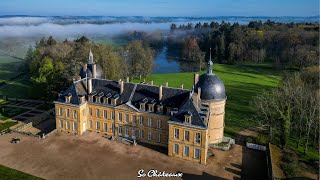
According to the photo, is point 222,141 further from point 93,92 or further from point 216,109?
Result: point 93,92

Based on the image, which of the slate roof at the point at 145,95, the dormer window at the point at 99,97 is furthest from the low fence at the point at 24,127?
the dormer window at the point at 99,97

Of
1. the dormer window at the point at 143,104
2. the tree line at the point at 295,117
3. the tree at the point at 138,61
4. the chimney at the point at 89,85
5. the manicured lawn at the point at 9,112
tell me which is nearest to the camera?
the tree line at the point at 295,117

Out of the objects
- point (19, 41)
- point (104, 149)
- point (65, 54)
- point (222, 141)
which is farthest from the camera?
point (19, 41)

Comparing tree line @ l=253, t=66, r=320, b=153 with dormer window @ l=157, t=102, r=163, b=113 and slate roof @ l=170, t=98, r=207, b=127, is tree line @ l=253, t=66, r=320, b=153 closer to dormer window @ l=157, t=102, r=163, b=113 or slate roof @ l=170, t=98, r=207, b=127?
slate roof @ l=170, t=98, r=207, b=127

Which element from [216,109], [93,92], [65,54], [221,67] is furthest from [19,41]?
[216,109]

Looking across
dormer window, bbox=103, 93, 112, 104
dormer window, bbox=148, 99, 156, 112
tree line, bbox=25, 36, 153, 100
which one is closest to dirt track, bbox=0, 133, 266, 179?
dormer window, bbox=148, 99, 156, 112

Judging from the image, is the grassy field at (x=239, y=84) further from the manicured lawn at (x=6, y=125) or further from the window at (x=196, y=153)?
the manicured lawn at (x=6, y=125)

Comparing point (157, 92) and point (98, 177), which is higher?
point (157, 92)
